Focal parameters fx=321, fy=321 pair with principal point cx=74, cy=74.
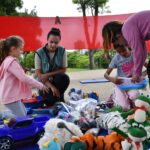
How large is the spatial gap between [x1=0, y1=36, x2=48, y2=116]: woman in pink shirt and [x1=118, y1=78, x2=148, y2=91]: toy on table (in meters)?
0.53

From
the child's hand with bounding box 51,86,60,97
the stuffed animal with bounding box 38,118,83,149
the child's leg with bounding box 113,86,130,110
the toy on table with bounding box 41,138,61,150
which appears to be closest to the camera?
the toy on table with bounding box 41,138,61,150

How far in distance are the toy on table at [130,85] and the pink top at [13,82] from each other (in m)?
0.57

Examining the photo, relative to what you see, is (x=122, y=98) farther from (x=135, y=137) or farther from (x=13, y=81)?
(x=135, y=137)

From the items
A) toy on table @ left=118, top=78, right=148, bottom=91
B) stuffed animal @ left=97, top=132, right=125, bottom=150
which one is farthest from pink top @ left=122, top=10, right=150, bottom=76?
stuffed animal @ left=97, top=132, right=125, bottom=150

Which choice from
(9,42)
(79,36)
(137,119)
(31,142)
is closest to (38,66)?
(9,42)

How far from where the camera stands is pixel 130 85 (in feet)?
7.03

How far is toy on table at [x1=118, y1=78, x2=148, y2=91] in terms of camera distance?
2100 millimetres

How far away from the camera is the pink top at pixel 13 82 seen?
6.77ft

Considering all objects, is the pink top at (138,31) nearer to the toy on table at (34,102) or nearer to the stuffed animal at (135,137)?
the stuffed animal at (135,137)

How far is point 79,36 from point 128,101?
2.39 meters

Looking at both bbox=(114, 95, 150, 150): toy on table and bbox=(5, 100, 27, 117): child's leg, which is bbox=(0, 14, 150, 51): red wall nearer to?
bbox=(5, 100, 27, 117): child's leg

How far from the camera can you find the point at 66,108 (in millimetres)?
2135

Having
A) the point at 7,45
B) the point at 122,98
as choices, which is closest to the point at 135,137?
the point at 122,98

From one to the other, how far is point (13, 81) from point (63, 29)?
2.36 m
